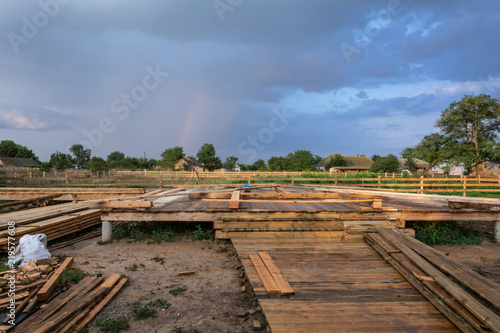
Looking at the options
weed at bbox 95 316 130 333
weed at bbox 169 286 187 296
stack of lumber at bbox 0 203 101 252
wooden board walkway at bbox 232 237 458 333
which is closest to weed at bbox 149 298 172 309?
weed at bbox 169 286 187 296

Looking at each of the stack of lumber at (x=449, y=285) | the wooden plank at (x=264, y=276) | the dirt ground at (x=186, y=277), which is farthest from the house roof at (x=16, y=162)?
the stack of lumber at (x=449, y=285)

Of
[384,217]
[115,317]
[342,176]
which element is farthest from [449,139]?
[115,317]

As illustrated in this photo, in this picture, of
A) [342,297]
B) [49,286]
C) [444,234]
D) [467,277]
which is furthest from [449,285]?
[49,286]

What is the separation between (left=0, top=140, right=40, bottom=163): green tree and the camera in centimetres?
7238

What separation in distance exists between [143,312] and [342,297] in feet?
8.19

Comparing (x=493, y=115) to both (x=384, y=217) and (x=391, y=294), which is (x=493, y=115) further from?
(x=391, y=294)

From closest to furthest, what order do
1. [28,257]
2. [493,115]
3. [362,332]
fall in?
1. [362,332]
2. [28,257]
3. [493,115]

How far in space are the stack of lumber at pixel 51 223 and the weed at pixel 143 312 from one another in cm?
382

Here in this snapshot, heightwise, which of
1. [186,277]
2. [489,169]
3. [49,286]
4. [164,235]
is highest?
[489,169]

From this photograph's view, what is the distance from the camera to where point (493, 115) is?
2859 cm

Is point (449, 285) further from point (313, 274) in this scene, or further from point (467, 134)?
point (467, 134)

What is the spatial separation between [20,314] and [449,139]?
3874 centimetres

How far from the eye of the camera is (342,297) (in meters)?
3.08

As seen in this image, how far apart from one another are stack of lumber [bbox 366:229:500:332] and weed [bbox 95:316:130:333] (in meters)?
3.62
